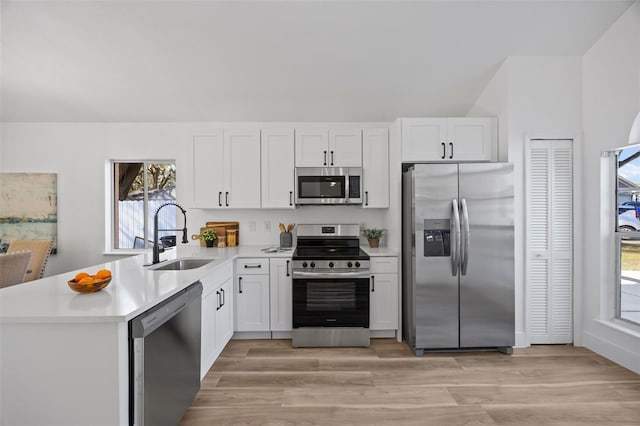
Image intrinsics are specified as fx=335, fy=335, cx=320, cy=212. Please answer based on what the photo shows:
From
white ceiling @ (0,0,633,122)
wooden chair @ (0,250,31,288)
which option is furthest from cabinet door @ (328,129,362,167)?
wooden chair @ (0,250,31,288)

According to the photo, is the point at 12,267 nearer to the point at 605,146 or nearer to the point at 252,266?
the point at 252,266

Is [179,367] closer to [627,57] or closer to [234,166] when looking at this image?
[234,166]

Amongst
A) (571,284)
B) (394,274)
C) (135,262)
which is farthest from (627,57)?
(135,262)

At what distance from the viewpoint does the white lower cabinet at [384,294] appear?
3.52 metres

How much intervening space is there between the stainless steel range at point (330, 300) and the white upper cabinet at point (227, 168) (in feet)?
3.70

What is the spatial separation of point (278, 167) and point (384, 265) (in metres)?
1.65

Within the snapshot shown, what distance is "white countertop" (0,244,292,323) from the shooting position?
1.40 meters

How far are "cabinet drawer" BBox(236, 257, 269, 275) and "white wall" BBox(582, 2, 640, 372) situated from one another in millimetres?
3240

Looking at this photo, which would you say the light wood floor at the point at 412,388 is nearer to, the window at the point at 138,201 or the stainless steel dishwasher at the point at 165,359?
the stainless steel dishwasher at the point at 165,359

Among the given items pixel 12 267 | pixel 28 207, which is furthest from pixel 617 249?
pixel 28 207

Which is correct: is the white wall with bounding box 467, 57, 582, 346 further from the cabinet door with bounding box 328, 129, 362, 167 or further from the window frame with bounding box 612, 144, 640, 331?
the cabinet door with bounding box 328, 129, 362, 167

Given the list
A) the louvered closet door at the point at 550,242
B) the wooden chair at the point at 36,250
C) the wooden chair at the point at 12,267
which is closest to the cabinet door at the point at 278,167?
the wooden chair at the point at 12,267

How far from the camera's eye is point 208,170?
12.9 feet

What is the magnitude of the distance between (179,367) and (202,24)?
2.72 m
